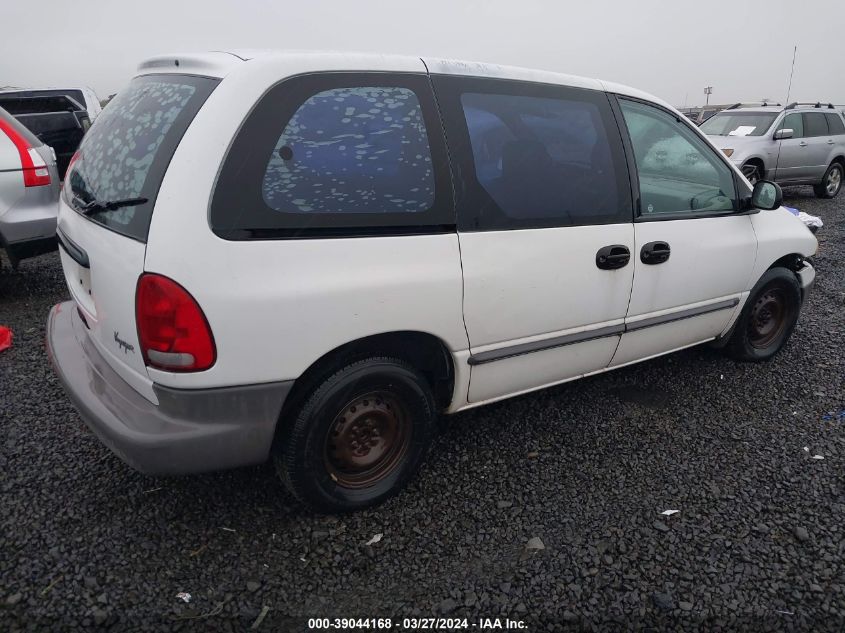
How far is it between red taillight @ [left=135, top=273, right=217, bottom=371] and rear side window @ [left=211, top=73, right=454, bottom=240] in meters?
0.26

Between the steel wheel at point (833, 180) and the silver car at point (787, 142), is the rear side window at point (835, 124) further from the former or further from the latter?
the steel wheel at point (833, 180)

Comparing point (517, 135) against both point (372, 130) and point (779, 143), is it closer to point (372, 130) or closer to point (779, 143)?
point (372, 130)

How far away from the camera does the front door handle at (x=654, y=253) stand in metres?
2.90

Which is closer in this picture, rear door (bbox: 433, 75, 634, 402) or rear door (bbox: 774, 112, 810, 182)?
rear door (bbox: 433, 75, 634, 402)

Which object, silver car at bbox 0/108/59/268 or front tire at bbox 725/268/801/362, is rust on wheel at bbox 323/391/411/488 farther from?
silver car at bbox 0/108/59/268

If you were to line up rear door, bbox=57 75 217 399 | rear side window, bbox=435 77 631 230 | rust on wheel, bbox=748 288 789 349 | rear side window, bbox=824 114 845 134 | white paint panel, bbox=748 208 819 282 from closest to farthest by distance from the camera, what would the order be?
rear door, bbox=57 75 217 399 < rear side window, bbox=435 77 631 230 < white paint panel, bbox=748 208 819 282 < rust on wheel, bbox=748 288 789 349 < rear side window, bbox=824 114 845 134

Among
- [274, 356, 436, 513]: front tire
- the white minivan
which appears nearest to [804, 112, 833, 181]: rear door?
the white minivan

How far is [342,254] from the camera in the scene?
2.10 meters

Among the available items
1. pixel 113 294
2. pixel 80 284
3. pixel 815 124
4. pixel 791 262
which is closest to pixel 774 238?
pixel 791 262

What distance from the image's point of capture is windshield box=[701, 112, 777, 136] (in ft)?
33.8

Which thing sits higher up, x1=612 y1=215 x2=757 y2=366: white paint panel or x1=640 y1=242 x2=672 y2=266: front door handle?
x1=640 y1=242 x2=672 y2=266: front door handle

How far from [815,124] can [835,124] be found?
825 mm

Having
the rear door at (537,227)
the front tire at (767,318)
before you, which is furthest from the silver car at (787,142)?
the rear door at (537,227)

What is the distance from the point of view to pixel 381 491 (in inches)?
98.7
